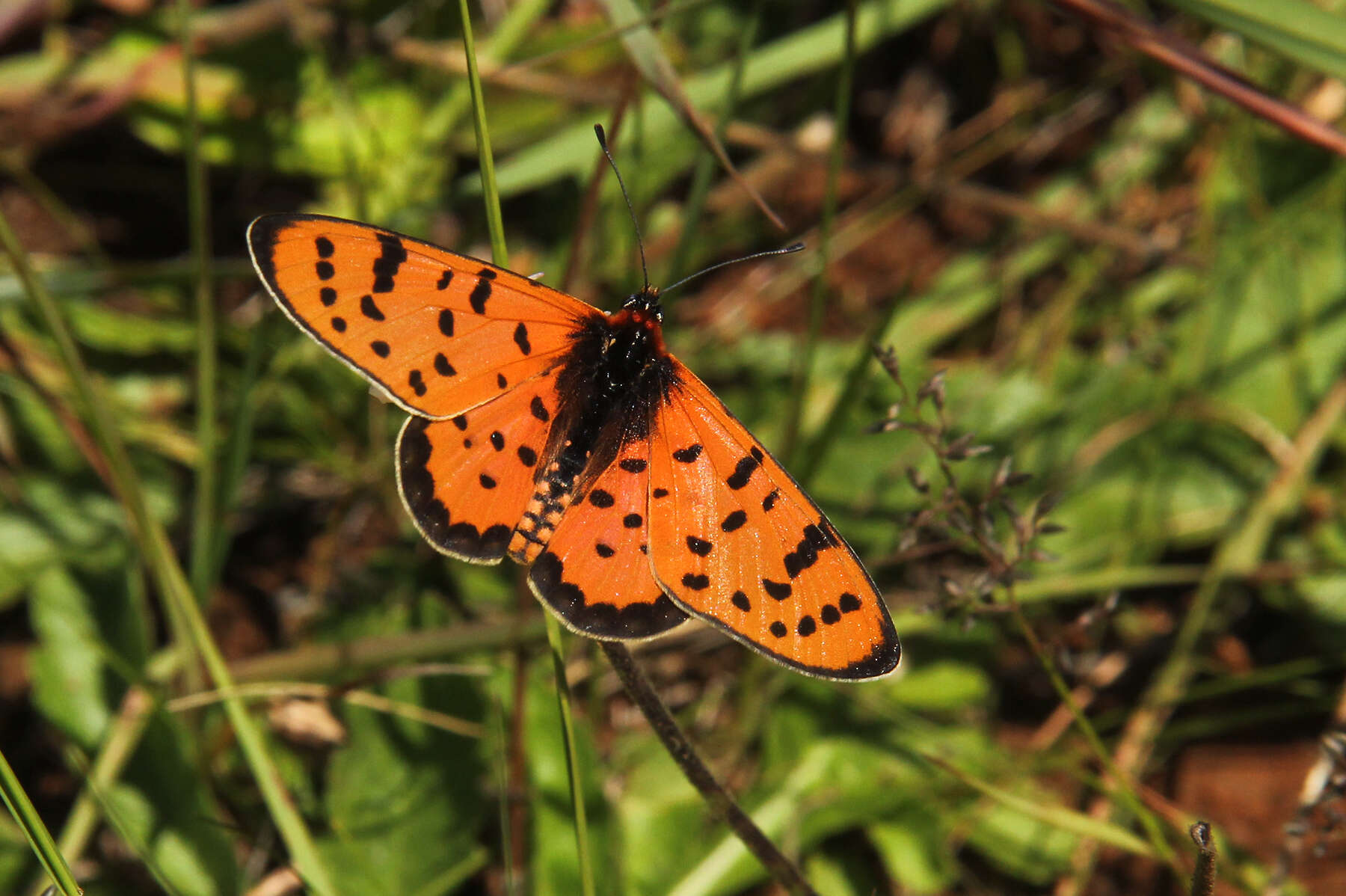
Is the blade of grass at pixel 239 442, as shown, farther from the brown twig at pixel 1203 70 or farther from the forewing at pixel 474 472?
the brown twig at pixel 1203 70

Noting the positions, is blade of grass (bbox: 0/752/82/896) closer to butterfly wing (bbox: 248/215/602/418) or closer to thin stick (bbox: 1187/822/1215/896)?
butterfly wing (bbox: 248/215/602/418)

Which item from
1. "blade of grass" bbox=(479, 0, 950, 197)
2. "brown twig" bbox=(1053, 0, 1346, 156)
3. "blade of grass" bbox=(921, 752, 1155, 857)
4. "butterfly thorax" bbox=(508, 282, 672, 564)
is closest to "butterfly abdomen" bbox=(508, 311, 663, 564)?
"butterfly thorax" bbox=(508, 282, 672, 564)

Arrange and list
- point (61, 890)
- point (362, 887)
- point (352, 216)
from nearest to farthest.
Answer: point (61, 890)
point (362, 887)
point (352, 216)

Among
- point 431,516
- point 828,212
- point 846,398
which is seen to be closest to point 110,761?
point 431,516

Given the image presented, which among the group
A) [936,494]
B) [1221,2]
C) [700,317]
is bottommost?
[936,494]

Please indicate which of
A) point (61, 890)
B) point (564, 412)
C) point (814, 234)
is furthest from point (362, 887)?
point (814, 234)

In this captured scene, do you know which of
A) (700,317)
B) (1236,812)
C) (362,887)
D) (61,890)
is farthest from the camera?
(700,317)

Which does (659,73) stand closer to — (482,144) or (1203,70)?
(482,144)

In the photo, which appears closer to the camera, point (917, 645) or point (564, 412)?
point (564, 412)

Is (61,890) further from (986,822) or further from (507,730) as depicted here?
(986,822)
